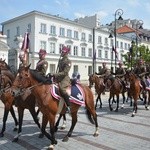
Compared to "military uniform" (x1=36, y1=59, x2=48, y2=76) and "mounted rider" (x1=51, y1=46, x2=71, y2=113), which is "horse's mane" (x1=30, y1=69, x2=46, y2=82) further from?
"military uniform" (x1=36, y1=59, x2=48, y2=76)

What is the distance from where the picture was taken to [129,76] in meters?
14.2

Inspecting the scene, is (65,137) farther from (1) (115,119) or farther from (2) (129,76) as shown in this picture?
(2) (129,76)

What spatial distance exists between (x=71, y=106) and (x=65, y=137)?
912 millimetres

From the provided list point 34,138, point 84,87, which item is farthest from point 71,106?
point 34,138

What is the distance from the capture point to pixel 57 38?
56.1 metres

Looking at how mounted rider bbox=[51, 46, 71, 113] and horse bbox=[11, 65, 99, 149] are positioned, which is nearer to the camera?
horse bbox=[11, 65, 99, 149]

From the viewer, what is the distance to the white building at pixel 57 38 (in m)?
51.8

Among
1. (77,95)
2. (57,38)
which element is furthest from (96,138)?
(57,38)

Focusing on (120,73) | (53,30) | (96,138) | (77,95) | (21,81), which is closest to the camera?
(21,81)

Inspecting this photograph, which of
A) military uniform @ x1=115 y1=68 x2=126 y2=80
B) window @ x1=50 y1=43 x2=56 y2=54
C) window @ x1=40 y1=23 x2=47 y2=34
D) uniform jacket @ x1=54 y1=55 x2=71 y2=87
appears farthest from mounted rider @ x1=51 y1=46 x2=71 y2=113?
window @ x1=50 y1=43 x2=56 y2=54

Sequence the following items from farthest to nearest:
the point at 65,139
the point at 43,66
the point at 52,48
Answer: the point at 52,48, the point at 43,66, the point at 65,139

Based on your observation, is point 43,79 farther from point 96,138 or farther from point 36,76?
point 96,138

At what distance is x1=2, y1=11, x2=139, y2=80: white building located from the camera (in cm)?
5184

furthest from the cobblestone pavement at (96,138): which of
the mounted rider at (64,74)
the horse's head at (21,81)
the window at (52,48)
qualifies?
the window at (52,48)
